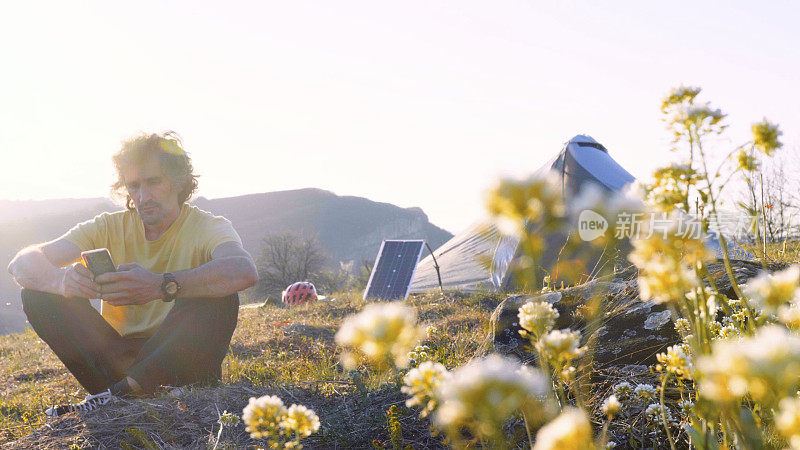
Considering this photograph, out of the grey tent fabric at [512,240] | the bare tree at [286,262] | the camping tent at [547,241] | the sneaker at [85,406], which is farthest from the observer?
the bare tree at [286,262]

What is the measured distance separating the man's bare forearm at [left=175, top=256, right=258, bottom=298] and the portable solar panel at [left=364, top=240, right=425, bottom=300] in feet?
19.4

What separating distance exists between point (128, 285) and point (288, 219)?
74982 millimetres

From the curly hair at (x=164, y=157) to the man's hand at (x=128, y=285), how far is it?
1.02 meters

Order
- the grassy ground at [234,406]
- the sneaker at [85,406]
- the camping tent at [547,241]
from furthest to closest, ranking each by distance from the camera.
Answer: the camping tent at [547,241] → the sneaker at [85,406] → the grassy ground at [234,406]

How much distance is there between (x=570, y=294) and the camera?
3127 millimetres

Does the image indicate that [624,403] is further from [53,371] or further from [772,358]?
[53,371]

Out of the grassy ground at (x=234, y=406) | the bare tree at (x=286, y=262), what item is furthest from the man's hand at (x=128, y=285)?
the bare tree at (x=286, y=262)

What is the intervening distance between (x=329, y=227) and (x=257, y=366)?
73.9m

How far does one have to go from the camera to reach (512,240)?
9.70m

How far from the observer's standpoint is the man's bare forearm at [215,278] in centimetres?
352

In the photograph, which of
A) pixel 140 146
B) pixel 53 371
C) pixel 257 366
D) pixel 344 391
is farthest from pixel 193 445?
pixel 53 371

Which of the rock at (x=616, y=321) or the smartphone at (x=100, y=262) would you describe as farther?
the smartphone at (x=100, y=262)

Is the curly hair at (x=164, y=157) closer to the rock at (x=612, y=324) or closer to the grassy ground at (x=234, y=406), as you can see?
the grassy ground at (x=234, y=406)

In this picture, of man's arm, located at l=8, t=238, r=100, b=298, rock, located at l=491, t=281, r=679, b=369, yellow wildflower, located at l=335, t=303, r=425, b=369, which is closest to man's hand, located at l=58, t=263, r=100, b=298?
man's arm, located at l=8, t=238, r=100, b=298
